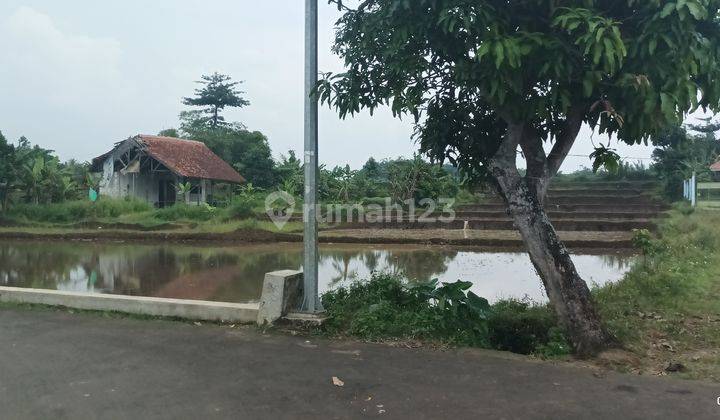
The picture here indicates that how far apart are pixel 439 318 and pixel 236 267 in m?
9.30

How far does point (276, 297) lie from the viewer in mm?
5715

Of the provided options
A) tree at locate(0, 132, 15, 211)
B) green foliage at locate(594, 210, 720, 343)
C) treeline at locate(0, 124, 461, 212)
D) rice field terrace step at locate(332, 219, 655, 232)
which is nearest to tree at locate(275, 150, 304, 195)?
treeline at locate(0, 124, 461, 212)

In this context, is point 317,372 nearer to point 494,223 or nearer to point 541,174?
point 541,174

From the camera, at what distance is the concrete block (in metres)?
5.69

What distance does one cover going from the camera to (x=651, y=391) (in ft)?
13.1

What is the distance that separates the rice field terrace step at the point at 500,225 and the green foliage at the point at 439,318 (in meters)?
13.7

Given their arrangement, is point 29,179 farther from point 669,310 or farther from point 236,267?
point 669,310

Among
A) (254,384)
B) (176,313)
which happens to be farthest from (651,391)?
(176,313)

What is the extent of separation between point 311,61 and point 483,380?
371 centimetres

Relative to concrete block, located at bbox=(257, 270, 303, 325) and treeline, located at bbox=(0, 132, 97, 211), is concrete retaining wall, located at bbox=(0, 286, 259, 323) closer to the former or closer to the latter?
concrete block, located at bbox=(257, 270, 303, 325)

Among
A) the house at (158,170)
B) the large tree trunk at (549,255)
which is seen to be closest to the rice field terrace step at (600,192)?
the house at (158,170)

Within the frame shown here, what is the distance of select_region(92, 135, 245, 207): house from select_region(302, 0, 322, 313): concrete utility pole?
23233 millimetres

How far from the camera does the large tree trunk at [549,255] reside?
195 inches

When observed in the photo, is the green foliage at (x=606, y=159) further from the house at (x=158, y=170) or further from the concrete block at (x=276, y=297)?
the house at (x=158, y=170)
